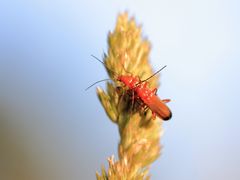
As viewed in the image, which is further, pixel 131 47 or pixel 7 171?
pixel 7 171

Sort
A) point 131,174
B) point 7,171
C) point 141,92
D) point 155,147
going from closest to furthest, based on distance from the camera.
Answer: point 131,174 < point 155,147 < point 141,92 < point 7,171

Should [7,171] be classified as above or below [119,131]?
above

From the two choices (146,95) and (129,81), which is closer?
(129,81)

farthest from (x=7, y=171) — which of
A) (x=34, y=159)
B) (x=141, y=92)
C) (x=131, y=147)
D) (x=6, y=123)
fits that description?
(x=131, y=147)

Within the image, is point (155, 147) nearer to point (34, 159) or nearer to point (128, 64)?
point (128, 64)

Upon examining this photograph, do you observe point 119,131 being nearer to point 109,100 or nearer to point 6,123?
point 109,100

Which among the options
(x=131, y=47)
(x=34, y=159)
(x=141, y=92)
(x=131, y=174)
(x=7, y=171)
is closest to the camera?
(x=131, y=174)

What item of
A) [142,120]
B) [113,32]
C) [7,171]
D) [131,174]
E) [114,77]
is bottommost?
[131,174]
